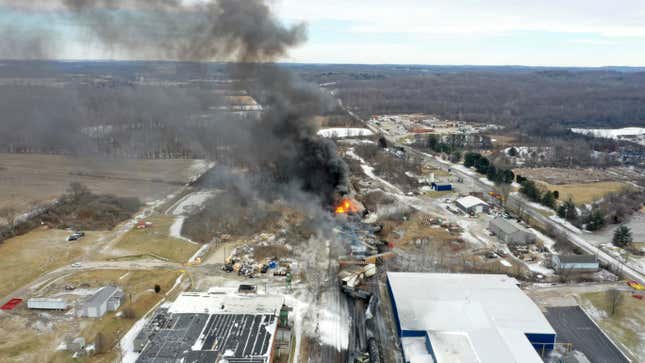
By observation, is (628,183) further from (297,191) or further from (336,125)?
(336,125)

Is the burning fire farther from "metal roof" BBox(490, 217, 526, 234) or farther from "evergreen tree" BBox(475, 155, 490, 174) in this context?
"evergreen tree" BBox(475, 155, 490, 174)

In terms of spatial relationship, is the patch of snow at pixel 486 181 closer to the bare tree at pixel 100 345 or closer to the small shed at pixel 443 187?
the small shed at pixel 443 187

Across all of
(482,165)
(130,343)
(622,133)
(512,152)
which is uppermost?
(622,133)

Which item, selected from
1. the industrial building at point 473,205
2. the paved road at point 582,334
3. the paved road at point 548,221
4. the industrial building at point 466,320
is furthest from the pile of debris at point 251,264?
the paved road at point 548,221

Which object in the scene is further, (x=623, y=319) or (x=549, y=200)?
(x=549, y=200)

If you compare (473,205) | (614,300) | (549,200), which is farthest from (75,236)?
(549,200)

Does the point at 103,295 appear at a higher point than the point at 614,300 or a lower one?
lower

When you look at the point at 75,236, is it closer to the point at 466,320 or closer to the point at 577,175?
the point at 466,320
